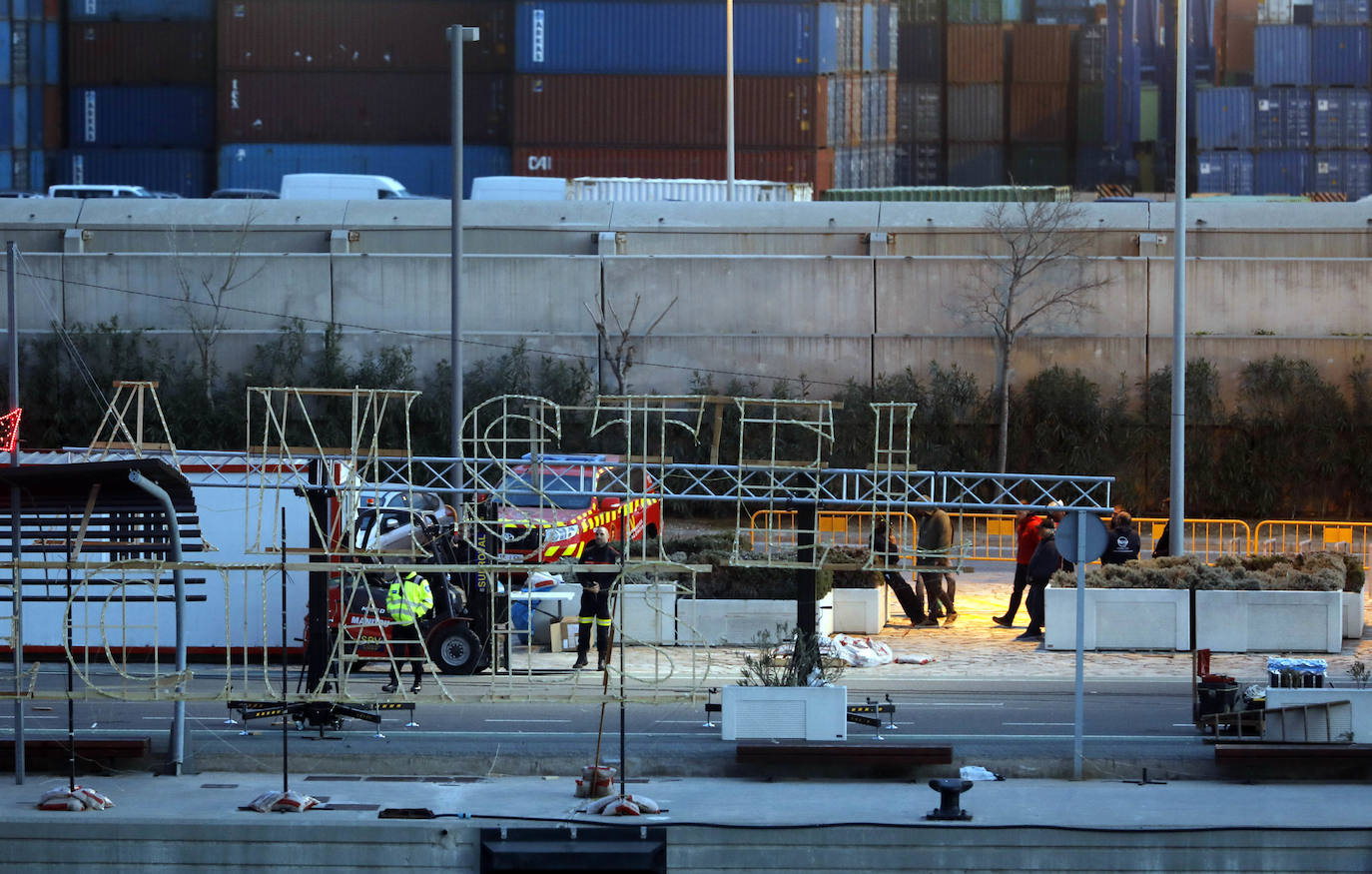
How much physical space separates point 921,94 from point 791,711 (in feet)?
213

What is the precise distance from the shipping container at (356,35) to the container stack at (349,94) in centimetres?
4

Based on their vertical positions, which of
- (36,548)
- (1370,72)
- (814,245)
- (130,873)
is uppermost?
(1370,72)

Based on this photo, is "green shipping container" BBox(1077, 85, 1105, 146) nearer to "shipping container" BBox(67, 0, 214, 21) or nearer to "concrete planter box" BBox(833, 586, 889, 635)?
"shipping container" BBox(67, 0, 214, 21)

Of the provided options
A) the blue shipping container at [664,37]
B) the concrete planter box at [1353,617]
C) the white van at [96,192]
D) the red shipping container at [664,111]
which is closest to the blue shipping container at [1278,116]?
the blue shipping container at [664,37]

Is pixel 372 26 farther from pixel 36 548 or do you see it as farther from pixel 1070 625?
pixel 36 548

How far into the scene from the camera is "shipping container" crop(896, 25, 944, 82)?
255ft

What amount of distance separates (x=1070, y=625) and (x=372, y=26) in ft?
166

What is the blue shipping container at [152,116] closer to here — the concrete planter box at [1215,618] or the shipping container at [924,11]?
the shipping container at [924,11]

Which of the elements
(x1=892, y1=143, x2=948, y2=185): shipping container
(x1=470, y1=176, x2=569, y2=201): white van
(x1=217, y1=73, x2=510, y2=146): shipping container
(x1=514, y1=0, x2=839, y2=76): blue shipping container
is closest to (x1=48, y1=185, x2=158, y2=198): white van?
(x1=217, y1=73, x2=510, y2=146): shipping container

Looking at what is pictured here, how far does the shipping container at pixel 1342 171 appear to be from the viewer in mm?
74188

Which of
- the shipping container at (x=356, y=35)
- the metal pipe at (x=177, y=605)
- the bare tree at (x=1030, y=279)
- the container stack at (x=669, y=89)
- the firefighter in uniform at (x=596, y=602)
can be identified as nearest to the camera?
the metal pipe at (x=177, y=605)

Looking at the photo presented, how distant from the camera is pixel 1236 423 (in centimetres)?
4434

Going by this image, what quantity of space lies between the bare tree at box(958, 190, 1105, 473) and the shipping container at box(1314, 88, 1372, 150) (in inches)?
1290

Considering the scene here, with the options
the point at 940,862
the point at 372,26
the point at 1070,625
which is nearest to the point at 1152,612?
the point at 1070,625
